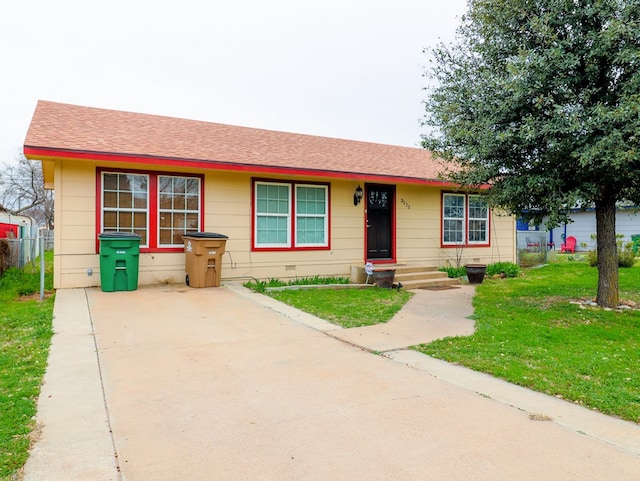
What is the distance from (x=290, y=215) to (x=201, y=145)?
2.71 m

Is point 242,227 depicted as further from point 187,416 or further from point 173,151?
point 187,416

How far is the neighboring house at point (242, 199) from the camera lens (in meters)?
8.72

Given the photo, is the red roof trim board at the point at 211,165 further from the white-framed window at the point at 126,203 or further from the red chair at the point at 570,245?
the red chair at the point at 570,245

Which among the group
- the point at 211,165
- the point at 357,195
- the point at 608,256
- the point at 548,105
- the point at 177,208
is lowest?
the point at 608,256

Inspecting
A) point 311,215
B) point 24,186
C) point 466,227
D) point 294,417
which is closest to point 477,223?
point 466,227

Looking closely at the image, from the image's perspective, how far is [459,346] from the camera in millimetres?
5094

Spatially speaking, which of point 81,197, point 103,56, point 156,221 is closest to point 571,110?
point 156,221

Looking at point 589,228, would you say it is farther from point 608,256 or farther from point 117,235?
point 117,235

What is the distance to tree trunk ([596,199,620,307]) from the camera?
293 inches

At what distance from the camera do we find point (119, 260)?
27.7 feet

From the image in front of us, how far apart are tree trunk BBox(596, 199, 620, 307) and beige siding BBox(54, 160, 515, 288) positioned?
543 cm

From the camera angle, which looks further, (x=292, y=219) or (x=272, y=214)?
(x=292, y=219)

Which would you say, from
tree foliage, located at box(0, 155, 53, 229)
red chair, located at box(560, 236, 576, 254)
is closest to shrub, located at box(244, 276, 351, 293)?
red chair, located at box(560, 236, 576, 254)

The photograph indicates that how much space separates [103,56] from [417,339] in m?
18.4
